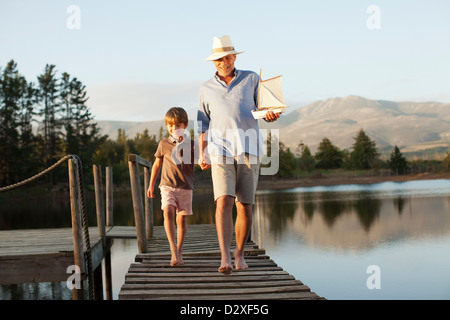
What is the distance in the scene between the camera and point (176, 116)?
4.43 m

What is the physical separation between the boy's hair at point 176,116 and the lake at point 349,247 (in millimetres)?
1942

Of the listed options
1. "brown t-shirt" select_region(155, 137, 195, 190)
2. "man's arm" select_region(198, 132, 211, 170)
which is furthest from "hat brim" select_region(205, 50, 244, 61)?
"brown t-shirt" select_region(155, 137, 195, 190)

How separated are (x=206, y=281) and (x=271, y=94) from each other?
4.90 feet

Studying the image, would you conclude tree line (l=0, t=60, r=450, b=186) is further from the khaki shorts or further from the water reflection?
the khaki shorts

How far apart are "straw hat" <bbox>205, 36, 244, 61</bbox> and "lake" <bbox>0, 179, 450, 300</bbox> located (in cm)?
251

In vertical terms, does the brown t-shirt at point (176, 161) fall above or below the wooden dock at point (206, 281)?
above

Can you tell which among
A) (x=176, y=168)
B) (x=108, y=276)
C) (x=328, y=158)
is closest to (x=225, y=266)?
(x=176, y=168)

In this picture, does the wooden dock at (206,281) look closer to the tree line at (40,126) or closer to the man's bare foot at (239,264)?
the man's bare foot at (239,264)

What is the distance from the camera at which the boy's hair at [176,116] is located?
4426mm

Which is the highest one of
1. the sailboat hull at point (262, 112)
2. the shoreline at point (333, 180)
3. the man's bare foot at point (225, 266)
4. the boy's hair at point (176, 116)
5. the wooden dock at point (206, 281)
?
the boy's hair at point (176, 116)

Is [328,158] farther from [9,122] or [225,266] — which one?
[225,266]

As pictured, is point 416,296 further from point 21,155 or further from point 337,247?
point 21,155

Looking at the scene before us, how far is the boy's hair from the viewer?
14.5 ft

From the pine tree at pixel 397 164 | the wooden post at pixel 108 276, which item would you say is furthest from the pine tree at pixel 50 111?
the pine tree at pixel 397 164
